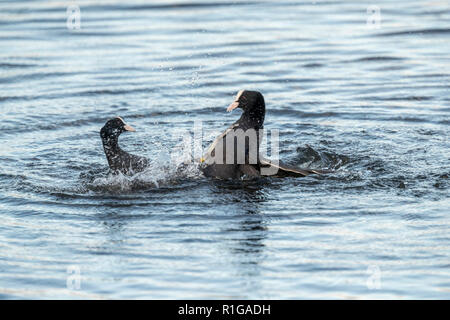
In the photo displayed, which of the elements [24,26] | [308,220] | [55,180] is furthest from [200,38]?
[308,220]

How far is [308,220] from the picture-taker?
774 centimetres

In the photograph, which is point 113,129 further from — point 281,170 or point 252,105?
point 281,170

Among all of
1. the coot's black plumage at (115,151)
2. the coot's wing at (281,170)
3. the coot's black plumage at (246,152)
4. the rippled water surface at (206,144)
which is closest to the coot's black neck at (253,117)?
the coot's black plumage at (246,152)

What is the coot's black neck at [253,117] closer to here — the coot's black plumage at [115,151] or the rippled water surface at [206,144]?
the rippled water surface at [206,144]

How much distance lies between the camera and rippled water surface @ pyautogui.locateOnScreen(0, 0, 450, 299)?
6.70 meters

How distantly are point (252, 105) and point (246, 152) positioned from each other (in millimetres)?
497

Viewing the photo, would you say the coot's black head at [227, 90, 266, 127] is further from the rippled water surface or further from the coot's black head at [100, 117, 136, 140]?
the coot's black head at [100, 117, 136, 140]

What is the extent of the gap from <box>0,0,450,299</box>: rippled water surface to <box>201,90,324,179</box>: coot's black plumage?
14cm

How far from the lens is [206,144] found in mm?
10586

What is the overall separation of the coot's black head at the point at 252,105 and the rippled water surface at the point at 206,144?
0.66m

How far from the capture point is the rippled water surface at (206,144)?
670cm

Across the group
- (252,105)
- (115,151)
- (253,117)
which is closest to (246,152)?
(253,117)

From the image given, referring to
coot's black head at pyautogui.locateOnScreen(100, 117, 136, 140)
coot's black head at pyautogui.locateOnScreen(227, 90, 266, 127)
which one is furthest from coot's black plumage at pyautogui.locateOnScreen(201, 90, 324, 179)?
coot's black head at pyautogui.locateOnScreen(100, 117, 136, 140)

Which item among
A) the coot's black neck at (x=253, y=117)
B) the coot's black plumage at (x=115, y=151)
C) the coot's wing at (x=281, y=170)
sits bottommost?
the coot's wing at (x=281, y=170)
